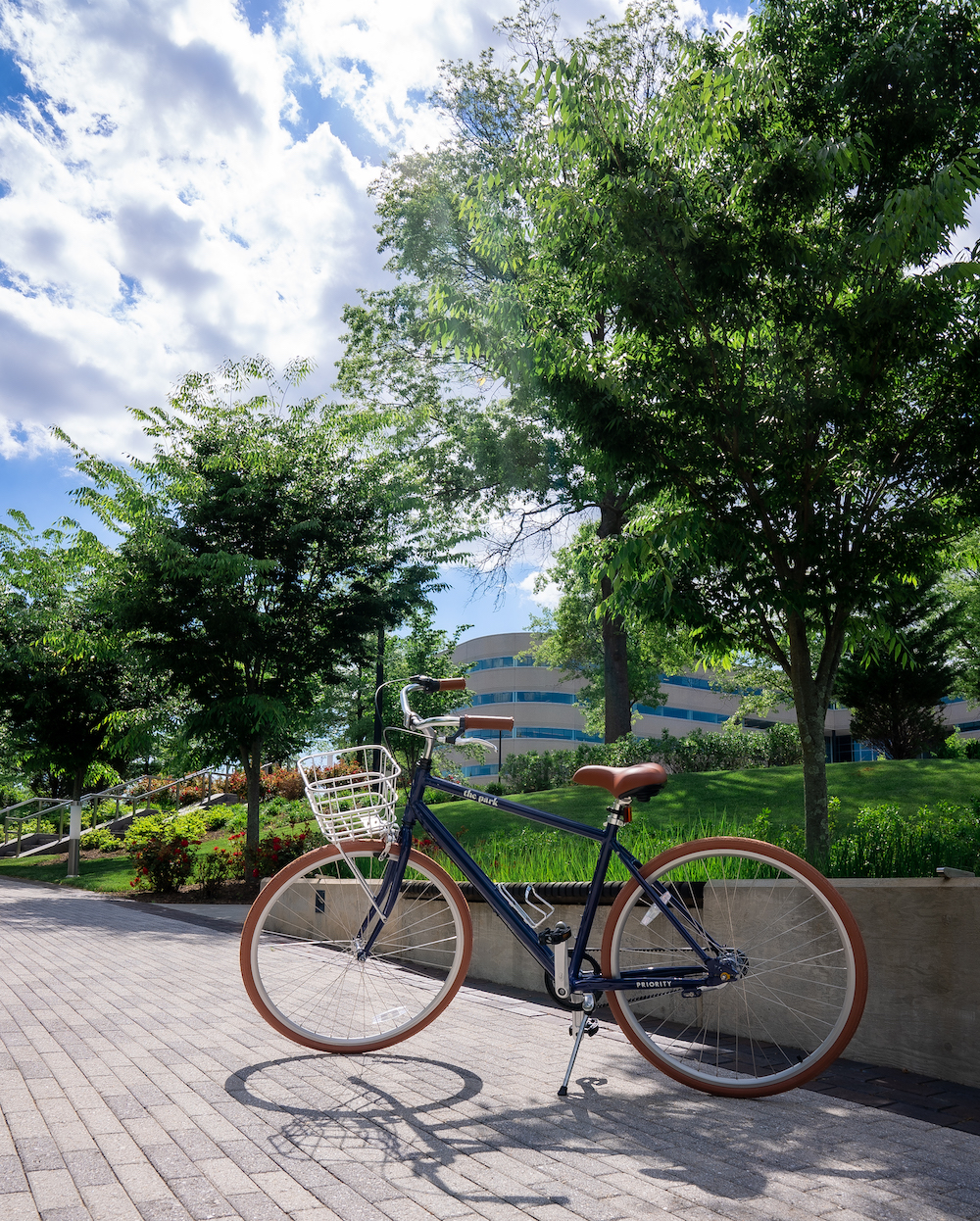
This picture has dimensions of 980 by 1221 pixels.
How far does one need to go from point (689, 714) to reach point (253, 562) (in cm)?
6583

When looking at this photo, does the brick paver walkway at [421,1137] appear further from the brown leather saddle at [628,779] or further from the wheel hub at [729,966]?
the brown leather saddle at [628,779]

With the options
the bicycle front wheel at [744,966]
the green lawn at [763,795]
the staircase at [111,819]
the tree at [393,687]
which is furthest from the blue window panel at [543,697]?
the bicycle front wheel at [744,966]

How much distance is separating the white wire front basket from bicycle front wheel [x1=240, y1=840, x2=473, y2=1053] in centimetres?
10

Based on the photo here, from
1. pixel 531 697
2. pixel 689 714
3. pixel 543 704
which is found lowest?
pixel 689 714

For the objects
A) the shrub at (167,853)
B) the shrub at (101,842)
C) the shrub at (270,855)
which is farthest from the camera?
→ the shrub at (101,842)

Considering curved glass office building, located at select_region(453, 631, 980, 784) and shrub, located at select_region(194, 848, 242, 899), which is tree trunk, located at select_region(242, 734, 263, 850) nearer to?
shrub, located at select_region(194, 848, 242, 899)

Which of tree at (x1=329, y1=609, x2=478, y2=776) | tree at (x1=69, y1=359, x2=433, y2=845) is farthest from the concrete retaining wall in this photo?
tree at (x1=329, y1=609, x2=478, y2=776)

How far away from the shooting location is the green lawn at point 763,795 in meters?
13.7

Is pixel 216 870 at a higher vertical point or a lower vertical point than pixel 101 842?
higher

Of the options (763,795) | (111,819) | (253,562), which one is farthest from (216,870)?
(111,819)

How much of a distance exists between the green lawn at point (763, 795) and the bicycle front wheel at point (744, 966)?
7917 mm

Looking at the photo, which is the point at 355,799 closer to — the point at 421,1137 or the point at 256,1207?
the point at 421,1137

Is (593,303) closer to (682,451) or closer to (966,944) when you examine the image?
(682,451)

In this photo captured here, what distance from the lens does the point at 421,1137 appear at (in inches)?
119
